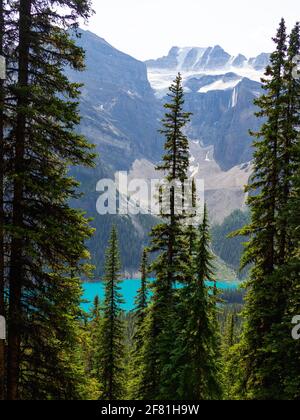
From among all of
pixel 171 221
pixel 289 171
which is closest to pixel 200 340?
pixel 171 221

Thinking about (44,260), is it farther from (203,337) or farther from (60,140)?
(203,337)

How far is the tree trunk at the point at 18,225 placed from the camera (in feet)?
36.4

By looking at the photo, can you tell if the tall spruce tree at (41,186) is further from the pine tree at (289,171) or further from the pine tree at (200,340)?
the pine tree at (289,171)

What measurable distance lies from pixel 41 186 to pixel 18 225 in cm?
123

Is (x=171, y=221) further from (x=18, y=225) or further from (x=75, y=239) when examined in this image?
(x=18, y=225)

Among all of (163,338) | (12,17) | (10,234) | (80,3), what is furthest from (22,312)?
(163,338)

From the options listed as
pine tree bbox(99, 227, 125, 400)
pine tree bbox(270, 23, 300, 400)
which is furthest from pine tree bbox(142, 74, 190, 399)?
pine tree bbox(99, 227, 125, 400)

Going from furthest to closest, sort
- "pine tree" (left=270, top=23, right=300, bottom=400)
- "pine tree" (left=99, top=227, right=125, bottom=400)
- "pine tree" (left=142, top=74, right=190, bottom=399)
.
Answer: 1. "pine tree" (left=99, top=227, right=125, bottom=400)
2. "pine tree" (left=142, top=74, right=190, bottom=399)
3. "pine tree" (left=270, top=23, right=300, bottom=400)

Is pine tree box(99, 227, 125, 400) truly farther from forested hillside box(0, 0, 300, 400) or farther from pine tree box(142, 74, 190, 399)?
forested hillside box(0, 0, 300, 400)

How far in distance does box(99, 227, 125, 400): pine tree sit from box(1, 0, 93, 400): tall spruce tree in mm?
22469

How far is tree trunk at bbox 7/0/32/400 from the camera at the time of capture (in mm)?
11109

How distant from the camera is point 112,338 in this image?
34.7 metres

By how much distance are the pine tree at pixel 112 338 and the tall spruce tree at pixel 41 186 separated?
73.7ft
